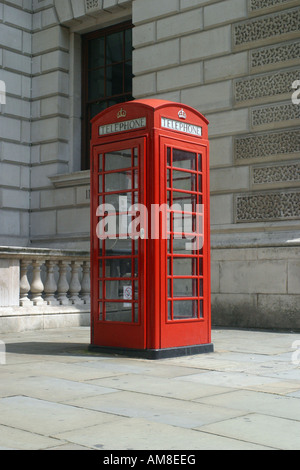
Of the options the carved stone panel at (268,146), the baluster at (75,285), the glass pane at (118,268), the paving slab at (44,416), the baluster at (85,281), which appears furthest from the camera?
the baluster at (85,281)

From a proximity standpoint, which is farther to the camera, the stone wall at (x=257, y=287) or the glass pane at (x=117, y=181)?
the stone wall at (x=257, y=287)

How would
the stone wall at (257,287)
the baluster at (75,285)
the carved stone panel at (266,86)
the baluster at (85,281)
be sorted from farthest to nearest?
the baluster at (85,281)
the baluster at (75,285)
the carved stone panel at (266,86)
the stone wall at (257,287)

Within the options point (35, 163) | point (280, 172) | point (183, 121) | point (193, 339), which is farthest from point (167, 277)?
point (35, 163)

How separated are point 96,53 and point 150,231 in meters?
8.25

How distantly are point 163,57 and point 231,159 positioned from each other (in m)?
2.52

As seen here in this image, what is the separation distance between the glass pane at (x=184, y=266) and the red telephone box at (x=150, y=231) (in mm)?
11

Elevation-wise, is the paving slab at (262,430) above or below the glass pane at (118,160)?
below

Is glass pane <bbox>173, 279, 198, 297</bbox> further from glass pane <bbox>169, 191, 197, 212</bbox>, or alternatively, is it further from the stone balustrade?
the stone balustrade

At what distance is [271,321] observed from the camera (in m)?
9.64

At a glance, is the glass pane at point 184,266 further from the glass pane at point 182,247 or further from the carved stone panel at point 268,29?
the carved stone panel at point 268,29

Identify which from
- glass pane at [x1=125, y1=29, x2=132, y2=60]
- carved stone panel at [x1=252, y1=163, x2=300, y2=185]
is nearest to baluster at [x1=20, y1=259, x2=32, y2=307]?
carved stone panel at [x1=252, y1=163, x2=300, y2=185]

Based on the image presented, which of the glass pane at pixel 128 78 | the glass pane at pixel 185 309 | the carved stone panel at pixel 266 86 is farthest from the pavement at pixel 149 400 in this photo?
the glass pane at pixel 128 78

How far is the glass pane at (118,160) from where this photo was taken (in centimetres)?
675

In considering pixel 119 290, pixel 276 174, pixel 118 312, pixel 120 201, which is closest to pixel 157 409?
pixel 119 290
